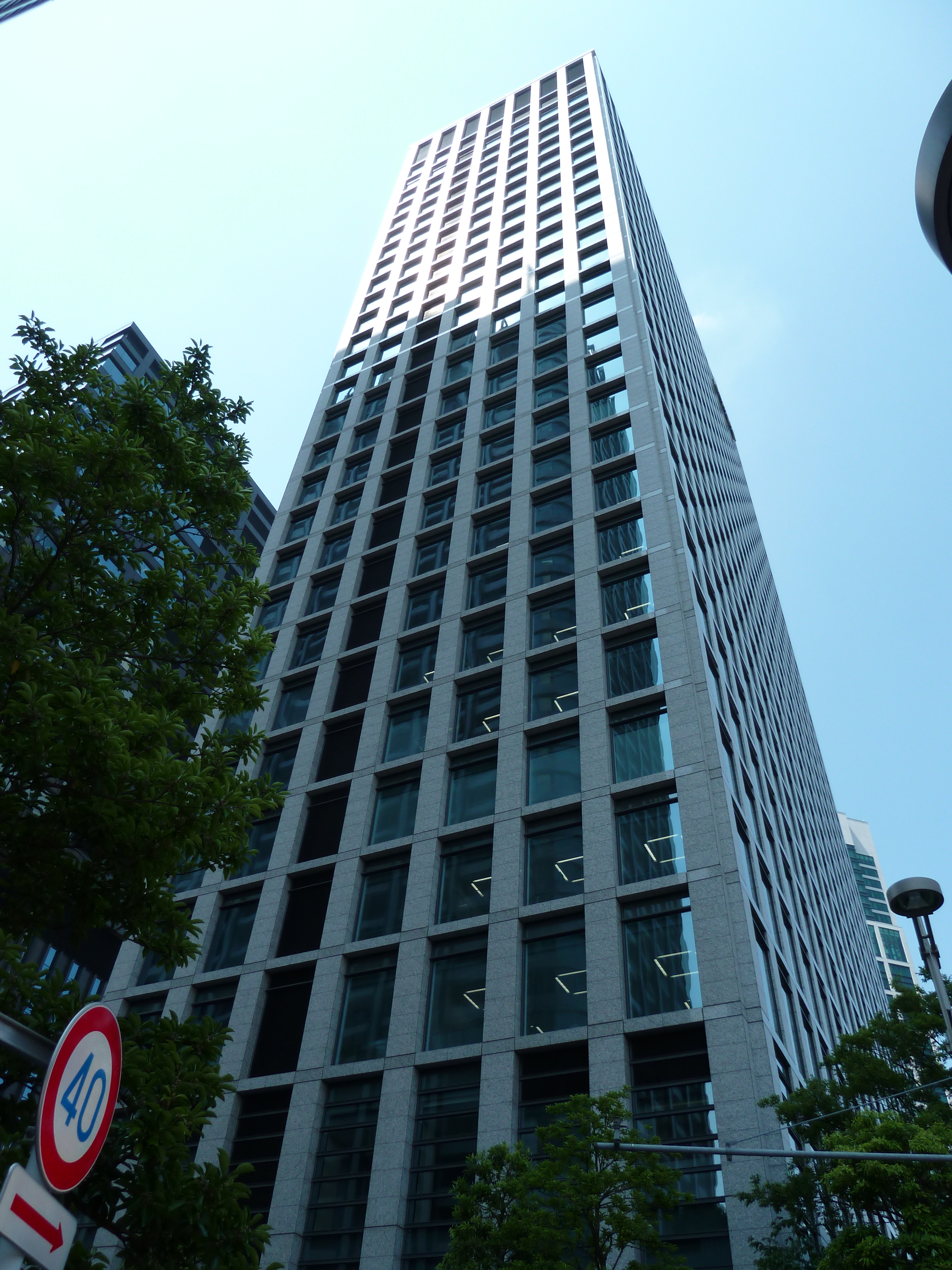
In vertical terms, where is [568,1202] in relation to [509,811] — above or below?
below

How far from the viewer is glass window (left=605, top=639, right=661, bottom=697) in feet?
96.1

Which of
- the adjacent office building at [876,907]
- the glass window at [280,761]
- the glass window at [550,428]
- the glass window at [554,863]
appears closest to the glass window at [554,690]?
the glass window at [554,863]

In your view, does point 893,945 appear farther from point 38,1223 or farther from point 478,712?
point 38,1223

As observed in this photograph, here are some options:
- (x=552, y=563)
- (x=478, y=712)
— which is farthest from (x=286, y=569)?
(x=478, y=712)

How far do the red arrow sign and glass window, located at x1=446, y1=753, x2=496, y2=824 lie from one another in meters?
23.9

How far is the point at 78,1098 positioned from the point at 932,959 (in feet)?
48.2

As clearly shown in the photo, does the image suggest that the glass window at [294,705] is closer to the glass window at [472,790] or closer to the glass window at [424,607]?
the glass window at [424,607]

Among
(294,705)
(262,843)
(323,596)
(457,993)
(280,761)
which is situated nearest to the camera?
(457,993)

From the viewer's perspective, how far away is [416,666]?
35531 mm

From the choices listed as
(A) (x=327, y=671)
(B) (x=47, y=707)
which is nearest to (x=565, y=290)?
(A) (x=327, y=671)

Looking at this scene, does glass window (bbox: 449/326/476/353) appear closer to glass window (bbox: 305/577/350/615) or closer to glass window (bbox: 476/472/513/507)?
glass window (bbox: 476/472/513/507)

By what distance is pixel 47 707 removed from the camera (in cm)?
930

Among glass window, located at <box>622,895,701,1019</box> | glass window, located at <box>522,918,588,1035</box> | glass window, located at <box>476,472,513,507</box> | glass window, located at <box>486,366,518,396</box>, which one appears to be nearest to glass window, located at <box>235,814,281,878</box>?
glass window, located at <box>522,918,588,1035</box>

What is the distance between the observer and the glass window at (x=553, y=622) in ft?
107
